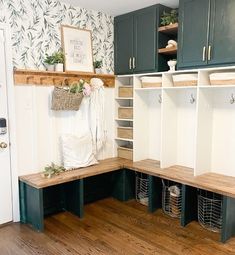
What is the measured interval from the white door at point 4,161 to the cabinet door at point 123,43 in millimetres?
1536

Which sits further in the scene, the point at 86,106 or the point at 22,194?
the point at 86,106

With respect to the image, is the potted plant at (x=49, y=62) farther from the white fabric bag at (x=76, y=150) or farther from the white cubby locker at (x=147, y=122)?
the white cubby locker at (x=147, y=122)

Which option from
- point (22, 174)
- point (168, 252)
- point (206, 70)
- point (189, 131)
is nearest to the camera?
point (168, 252)

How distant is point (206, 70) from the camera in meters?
2.80

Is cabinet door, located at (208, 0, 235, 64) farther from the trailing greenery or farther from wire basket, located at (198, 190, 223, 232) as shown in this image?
the trailing greenery

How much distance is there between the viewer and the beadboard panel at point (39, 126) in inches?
116

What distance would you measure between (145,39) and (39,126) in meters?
1.69

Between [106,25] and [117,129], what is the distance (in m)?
1.46

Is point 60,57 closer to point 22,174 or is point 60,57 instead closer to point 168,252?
point 22,174

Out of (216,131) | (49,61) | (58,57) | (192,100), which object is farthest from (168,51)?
(49,61)

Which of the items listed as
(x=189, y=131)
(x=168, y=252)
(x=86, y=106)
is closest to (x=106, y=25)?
(x=86, y=106)

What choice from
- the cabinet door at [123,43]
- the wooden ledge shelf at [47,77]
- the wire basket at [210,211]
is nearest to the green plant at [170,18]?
the cabinet door at [123,43]

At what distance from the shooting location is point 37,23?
3.00 m

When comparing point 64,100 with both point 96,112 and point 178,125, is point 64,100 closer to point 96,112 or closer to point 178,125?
point 96,112
